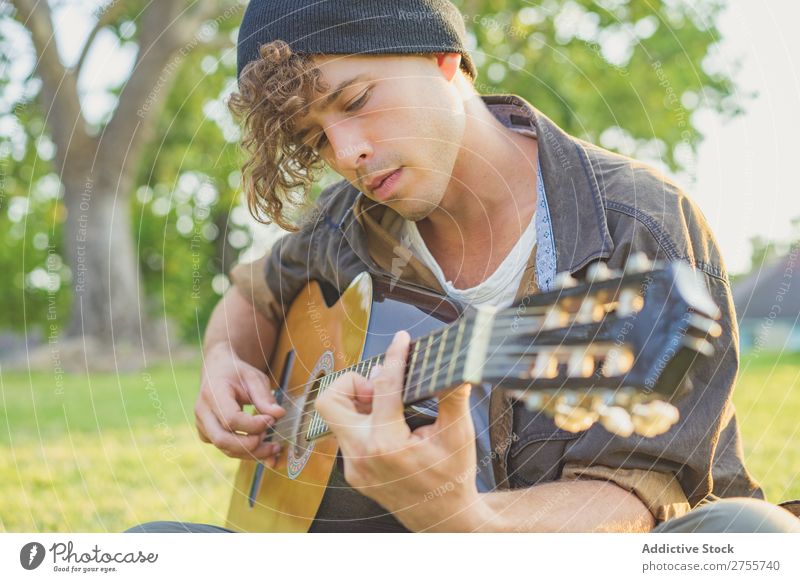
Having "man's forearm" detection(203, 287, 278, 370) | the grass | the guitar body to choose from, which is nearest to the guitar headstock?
the guitar body

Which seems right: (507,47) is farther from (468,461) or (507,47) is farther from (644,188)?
(468,461)

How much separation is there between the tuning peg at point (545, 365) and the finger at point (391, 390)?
23cm

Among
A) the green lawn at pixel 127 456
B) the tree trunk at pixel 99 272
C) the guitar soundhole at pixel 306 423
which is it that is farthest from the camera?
the tree trunk at pixel 99 272

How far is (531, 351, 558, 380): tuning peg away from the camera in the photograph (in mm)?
965

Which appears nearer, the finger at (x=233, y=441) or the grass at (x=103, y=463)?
the finger at (x=233, y=441)

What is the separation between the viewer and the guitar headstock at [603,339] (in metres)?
0.89

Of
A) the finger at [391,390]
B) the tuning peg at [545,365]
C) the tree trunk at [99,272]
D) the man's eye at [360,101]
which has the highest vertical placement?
the man's eye at [360,101]

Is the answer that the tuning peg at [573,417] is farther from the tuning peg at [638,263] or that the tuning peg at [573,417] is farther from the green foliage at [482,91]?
the green foliage at [482,91]

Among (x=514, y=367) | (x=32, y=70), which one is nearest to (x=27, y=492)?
(x=514, y=367)

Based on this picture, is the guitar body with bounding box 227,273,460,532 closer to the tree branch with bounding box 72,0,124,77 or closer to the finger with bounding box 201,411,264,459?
the finger with bounding box 201,411,264,459

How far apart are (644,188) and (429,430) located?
54 cm

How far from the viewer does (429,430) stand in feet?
3.67

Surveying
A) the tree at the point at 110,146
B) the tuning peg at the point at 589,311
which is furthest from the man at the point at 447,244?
the tree at the point at 110,146

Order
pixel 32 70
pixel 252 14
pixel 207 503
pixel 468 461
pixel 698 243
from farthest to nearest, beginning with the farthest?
pixel 32 70
pixel 207 503
pixel 252 14
pixel 698 243
pixel 468 461
